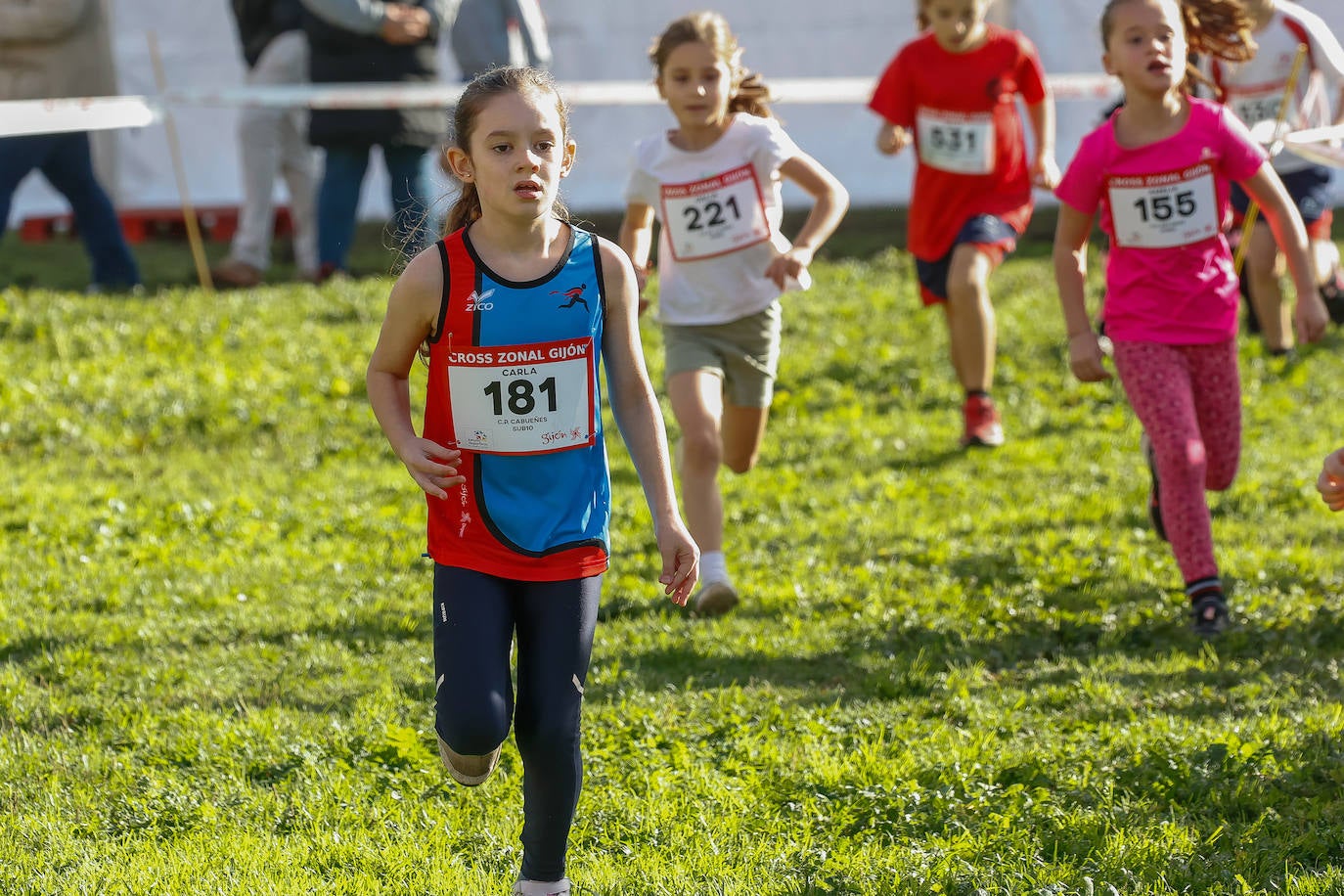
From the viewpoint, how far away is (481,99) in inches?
137

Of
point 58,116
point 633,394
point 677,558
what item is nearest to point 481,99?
point 633,394

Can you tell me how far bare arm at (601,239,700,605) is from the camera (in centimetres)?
346

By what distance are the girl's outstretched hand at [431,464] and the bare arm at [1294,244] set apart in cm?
305

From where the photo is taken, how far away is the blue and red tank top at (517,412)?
345 centimetres

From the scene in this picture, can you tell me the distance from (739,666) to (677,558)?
1.79 meters

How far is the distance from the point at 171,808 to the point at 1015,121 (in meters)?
5.24

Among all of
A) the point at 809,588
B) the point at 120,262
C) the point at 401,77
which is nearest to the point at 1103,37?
the point at 809,588

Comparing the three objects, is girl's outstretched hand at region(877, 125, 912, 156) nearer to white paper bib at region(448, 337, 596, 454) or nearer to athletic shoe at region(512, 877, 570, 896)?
white paper bib at region(448, 337, 596, 454)

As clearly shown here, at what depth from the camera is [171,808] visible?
13.2 ft

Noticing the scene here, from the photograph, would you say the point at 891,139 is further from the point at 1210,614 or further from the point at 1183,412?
the point at 1210,614

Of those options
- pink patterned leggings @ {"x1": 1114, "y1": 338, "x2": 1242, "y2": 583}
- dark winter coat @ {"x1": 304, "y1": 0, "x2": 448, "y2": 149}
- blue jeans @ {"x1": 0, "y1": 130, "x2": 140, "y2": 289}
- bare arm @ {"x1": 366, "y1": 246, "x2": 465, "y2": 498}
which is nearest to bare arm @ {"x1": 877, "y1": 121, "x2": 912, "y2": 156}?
pink patterned leggings @ {"x1": 1114, "y1": 338, "x2": 1242, "y2": 583}

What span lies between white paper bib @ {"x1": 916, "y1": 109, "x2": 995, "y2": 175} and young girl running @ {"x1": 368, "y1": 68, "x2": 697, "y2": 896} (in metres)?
4.40

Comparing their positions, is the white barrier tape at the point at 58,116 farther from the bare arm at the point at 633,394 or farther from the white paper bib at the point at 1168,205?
the bare arm at the point at 633,394

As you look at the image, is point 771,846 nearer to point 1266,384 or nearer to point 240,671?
point 240,671
